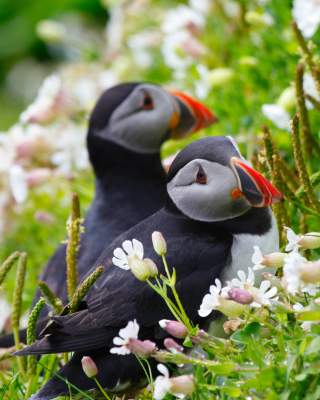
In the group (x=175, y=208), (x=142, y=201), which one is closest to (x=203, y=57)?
(x=142, y=201)

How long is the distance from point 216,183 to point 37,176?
1500 millimetres

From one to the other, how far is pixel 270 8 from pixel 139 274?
7.03 feet

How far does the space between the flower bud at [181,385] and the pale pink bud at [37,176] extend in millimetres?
1885

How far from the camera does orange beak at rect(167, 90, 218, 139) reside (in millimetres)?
2547

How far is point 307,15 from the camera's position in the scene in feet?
6.96

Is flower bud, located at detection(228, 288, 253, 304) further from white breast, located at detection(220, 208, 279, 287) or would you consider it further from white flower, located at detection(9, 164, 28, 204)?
white flower, located at detection(9, 164, 28, 204)

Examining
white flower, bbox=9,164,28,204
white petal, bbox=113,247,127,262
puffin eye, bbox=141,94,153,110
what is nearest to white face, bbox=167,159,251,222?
white petal, bbox=113,247,127,262

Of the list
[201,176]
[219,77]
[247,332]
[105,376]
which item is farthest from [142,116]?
[247,332]

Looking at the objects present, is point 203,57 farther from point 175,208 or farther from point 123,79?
point 175,208

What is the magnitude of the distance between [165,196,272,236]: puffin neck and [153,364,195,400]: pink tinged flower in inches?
22.8

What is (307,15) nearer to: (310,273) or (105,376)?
(310,273)

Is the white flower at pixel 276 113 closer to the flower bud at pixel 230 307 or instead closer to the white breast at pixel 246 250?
the white breast at pixel 246 250

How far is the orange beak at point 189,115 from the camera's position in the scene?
255 centimetres

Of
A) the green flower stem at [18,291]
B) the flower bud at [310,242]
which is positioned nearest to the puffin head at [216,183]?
the flower bud at [310,242]
